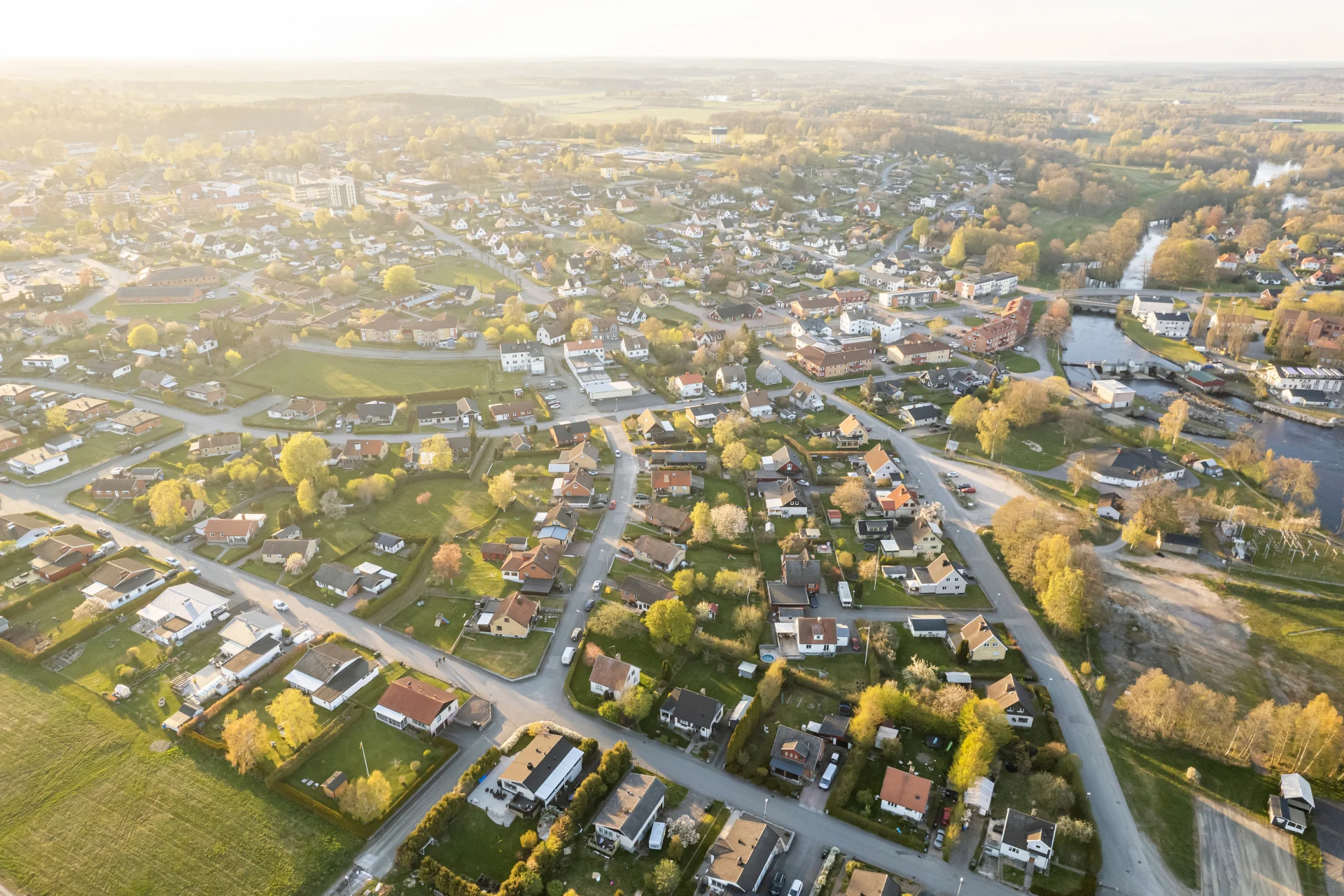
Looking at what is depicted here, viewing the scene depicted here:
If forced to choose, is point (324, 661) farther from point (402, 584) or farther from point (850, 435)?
point (850, 435)

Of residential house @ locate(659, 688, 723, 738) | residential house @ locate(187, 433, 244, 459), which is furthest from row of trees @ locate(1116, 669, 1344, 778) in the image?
residential house @ locate(187, 433, 244, 459)

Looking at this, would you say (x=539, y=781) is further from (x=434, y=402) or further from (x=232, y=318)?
(x=232, y=318)

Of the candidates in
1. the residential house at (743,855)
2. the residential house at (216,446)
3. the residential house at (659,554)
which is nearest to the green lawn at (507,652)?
the residential house at (659,554)

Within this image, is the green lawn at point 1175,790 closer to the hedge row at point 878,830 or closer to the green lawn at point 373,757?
the hedge row at point 878,830

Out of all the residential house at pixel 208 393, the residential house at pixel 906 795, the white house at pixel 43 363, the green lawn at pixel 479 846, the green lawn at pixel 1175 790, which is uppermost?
the white house at pixel 43 363

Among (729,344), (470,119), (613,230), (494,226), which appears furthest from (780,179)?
(470,119)

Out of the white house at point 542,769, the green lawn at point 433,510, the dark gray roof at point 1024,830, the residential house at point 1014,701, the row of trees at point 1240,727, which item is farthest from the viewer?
the green lawn at point 433,510
